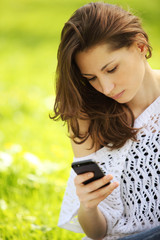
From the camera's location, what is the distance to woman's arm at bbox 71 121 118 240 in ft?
6.21

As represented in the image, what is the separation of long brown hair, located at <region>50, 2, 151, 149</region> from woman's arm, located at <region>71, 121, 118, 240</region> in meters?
0.06

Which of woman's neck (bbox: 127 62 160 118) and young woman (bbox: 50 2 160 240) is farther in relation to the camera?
woman's neck (bbox: 127 62 160 118)

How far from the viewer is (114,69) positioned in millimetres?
1972

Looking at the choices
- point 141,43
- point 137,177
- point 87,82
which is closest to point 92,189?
point 137,177

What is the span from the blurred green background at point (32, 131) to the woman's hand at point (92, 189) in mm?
759

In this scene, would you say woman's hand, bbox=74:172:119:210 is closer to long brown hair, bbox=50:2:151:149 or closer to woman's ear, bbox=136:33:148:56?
long brown hair, bbox=50:2:151:149

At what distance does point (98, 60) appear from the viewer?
6.35 ft

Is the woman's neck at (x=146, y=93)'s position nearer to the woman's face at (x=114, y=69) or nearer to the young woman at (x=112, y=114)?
the young woman at (x=112, y=114)

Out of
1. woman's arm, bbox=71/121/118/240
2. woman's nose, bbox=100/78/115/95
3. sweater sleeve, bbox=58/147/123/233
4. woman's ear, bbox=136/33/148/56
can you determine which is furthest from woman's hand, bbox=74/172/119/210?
woman's ear, bbox=136/33/148/56

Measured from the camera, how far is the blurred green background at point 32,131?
281cm

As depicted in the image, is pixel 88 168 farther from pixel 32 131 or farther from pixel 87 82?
pixel 32 131

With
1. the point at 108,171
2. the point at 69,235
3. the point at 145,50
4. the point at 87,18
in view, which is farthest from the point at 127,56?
the point at 69,235

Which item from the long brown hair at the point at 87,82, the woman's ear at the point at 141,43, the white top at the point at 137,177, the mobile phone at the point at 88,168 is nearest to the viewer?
the mobile phone at the point at 88,168

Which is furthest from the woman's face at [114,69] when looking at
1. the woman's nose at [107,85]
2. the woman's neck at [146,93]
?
the woman's neck at [146,93]
